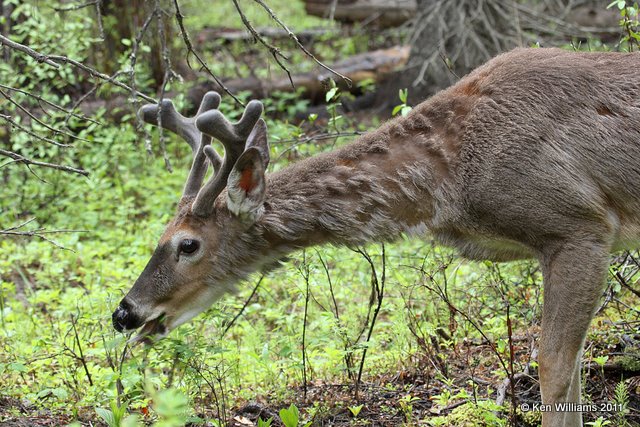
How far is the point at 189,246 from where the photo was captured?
19.5 ft

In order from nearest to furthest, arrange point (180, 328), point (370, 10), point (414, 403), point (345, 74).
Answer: point (180, 328), point (414, 403), point (345, 74), point (370, 10)

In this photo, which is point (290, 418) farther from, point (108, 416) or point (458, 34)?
point (458, 34)

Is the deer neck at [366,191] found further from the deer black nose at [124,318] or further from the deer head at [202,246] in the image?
the deer black nose at [124,318]

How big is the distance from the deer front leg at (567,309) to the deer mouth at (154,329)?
251 centimetres

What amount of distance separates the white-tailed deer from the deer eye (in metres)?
0.01

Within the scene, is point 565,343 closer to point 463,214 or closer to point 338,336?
point 463,214

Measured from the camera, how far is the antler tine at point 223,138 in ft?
17.7

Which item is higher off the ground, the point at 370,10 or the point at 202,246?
the point at 370,10

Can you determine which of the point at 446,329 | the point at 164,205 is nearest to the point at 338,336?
the point at 446,329

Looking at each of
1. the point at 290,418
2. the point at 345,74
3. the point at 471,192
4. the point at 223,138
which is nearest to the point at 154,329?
the point at 290,418

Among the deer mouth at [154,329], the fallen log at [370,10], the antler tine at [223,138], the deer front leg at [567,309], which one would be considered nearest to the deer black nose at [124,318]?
the deer mouth at [154,329]

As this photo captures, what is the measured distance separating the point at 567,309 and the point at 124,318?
2853 mm

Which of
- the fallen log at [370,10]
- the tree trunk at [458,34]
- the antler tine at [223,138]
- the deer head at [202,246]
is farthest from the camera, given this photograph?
the fallen log at [370,10]

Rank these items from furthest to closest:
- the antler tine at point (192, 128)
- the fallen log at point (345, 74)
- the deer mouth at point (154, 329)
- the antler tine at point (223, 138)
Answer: the fallen log at point (345, 74)
the antler tine at point (192, 128)
the deer mouth at point (154, 329)
the antler tine at point (223, 138)
